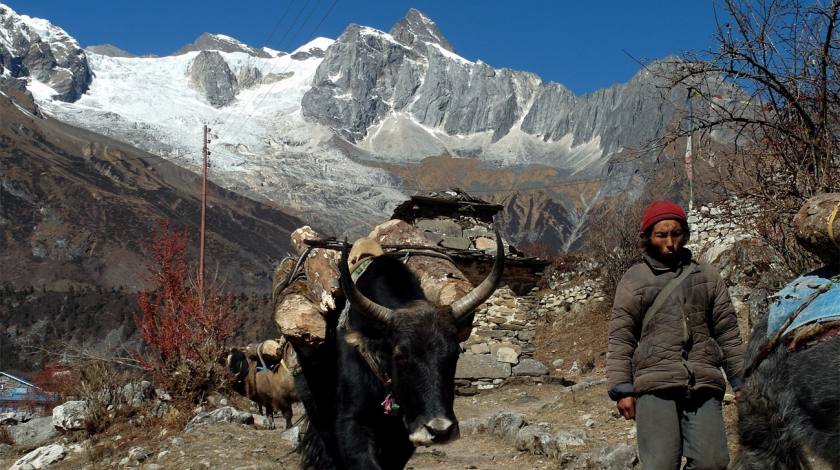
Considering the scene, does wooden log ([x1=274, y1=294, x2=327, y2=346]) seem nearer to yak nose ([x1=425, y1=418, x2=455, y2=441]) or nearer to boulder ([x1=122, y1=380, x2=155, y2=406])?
yak nose ([x1=425, y1=418, x2=455, y2=441])

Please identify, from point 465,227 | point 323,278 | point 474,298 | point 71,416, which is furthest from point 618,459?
point 465,227

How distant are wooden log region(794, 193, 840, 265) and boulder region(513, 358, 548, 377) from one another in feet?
38.1

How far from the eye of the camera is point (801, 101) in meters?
5.95

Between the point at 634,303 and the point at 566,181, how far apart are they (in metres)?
153

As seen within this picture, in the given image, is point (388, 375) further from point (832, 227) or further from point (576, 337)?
point (576, 337)

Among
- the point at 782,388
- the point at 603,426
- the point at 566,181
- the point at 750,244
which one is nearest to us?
the point at 782,388

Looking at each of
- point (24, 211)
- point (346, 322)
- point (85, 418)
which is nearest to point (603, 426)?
point (346, 322)

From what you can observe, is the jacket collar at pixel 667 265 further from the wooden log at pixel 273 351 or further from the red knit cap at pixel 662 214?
the wooden log at pixel 273 351

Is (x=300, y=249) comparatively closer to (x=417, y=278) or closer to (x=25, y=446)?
(x=417, y=278)

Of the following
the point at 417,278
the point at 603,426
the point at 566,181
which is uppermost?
the point at 566,181

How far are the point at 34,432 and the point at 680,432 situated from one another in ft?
29.9

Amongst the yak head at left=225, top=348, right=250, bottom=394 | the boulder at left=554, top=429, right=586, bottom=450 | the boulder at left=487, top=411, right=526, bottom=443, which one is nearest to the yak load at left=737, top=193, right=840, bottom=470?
the boulder at left=554, top=429, right=586, bottom=450

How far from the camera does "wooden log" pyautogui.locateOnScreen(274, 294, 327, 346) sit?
4.43 meters

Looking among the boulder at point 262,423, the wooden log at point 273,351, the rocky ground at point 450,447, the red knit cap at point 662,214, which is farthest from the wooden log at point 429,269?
the boulder at point 262,423
